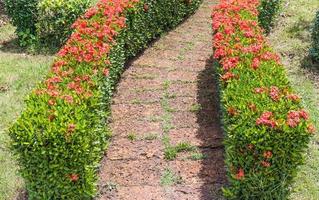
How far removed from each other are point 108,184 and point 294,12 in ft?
26.0

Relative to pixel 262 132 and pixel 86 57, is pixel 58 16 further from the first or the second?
pixel 262 132

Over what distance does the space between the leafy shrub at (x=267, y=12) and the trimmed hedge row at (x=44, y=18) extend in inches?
144

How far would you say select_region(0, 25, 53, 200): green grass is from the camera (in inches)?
278

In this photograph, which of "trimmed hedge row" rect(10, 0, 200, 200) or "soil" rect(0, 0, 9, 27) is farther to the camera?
"soil" rect(0, 0, 9, 27)

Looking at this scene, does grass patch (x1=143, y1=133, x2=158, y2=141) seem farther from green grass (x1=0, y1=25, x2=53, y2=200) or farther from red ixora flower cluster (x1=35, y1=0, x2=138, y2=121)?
green grass (x1=0, y1=25, x2=53, y2=200)

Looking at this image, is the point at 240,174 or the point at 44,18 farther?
the point at 44,18

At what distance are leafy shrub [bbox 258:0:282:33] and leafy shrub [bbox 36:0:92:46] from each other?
12.1ft

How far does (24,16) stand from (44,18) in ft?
1.86

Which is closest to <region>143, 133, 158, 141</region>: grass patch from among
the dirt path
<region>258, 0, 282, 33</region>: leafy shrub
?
the dirt path

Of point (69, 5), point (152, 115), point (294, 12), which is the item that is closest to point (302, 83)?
point (152, 115)

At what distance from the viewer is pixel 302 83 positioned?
9.69 m

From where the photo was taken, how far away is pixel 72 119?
6031mm

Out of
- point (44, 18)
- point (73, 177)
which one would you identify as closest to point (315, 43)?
point (44, 18)

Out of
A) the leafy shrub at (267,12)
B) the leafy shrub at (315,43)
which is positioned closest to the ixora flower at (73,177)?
the leafy shrub at (315,43)
